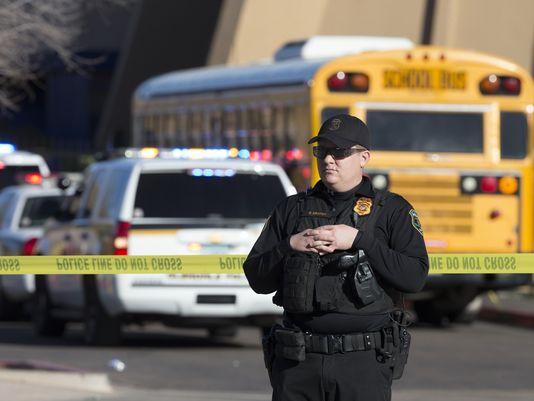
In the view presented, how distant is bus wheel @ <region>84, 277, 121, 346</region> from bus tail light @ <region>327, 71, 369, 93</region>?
13.8 feet

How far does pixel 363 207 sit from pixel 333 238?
0.89 feet

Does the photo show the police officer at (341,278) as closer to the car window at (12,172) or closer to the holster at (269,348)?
the holster at (269,348)

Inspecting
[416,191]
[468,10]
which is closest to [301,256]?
[416,191]

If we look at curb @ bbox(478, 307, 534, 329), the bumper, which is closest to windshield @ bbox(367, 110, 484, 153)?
curb @ bbox(478, 307, 534, 329)

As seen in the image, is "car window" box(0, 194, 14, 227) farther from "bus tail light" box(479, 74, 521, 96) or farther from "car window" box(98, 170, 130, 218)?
"bus tail light" box(479, 74, 521, 96)

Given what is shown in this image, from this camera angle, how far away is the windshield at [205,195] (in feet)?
51.2

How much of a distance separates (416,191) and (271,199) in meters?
3.67

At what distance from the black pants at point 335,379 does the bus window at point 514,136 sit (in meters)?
13.2

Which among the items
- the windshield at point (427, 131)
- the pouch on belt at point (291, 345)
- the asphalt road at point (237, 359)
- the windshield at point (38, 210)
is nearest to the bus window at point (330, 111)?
the windshield at point (427, 131)

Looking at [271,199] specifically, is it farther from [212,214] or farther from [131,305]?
[131,305]

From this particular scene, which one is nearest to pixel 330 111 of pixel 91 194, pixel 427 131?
pixel 427 131

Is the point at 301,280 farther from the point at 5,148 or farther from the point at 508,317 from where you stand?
the point at 5,148

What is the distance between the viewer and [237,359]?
1533 cm

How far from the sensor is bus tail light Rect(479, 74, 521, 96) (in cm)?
1933
